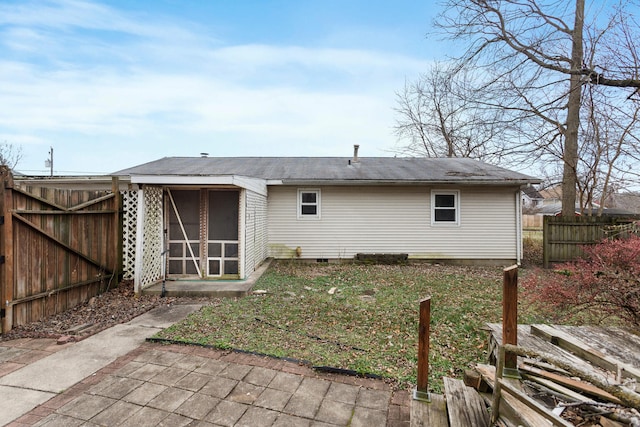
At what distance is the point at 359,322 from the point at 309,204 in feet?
18.4

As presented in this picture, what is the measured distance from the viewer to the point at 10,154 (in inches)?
1090

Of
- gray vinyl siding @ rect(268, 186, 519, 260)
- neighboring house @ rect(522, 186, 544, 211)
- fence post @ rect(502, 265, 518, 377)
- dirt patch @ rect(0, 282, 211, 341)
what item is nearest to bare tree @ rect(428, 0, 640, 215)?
gray vinyl siding @ rect(268, 186, 519, 260)

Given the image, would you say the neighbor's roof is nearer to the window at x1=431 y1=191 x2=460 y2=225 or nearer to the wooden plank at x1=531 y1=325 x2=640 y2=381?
the window at x1=431 y1=191 x2=460 y2=225

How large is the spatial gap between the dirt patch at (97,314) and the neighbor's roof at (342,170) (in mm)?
3301

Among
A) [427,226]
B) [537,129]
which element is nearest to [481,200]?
[427,226]

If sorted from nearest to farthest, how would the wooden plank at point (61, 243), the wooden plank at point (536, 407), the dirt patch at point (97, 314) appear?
the wooden plank at point (536, 407) → the dirt patch at point (97, 314) → the wooden plank at point (61, 243)

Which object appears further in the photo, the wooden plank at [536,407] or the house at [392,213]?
the house at [392,213]

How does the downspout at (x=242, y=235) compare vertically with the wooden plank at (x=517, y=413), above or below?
above

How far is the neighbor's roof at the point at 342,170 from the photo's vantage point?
9.41 m

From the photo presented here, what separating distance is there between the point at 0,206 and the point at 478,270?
10.4 meters

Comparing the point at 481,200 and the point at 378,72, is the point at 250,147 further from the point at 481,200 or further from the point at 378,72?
the point at 481,200

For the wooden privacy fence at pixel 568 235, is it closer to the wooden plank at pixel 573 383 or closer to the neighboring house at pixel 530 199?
the wooden plank at pixel 573 383

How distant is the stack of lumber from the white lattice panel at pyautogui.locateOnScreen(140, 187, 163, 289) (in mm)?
6038

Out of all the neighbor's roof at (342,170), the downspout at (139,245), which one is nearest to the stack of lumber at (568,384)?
the downspout at (139,245)
